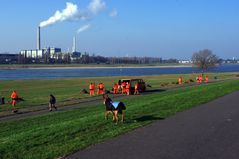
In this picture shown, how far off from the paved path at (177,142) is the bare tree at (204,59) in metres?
95.3

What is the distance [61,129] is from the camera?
13.9 metres

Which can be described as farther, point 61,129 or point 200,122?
point 200,122

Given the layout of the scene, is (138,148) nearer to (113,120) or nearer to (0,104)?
(113,120)

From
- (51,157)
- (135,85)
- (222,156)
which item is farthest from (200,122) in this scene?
(135,85)

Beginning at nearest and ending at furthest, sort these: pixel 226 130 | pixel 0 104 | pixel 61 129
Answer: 1. pixel 226 130
2. pixel 61 129
3. pixel 0 104

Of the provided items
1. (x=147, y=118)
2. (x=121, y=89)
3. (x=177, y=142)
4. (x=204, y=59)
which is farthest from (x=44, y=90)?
(x=204, y=59)

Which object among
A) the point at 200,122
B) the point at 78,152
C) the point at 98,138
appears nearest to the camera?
the point at 78,152

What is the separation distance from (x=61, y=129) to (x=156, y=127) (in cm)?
300

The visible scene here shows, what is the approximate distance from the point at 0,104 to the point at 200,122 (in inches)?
803

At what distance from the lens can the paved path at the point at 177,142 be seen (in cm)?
946

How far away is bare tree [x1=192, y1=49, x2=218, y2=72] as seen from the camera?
110 m

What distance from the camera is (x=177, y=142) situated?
10984 mm

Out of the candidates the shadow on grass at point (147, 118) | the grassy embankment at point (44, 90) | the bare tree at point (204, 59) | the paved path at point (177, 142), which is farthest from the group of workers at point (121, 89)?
the bare tree at point (204, 59)

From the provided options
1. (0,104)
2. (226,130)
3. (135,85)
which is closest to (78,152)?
(226,130)
